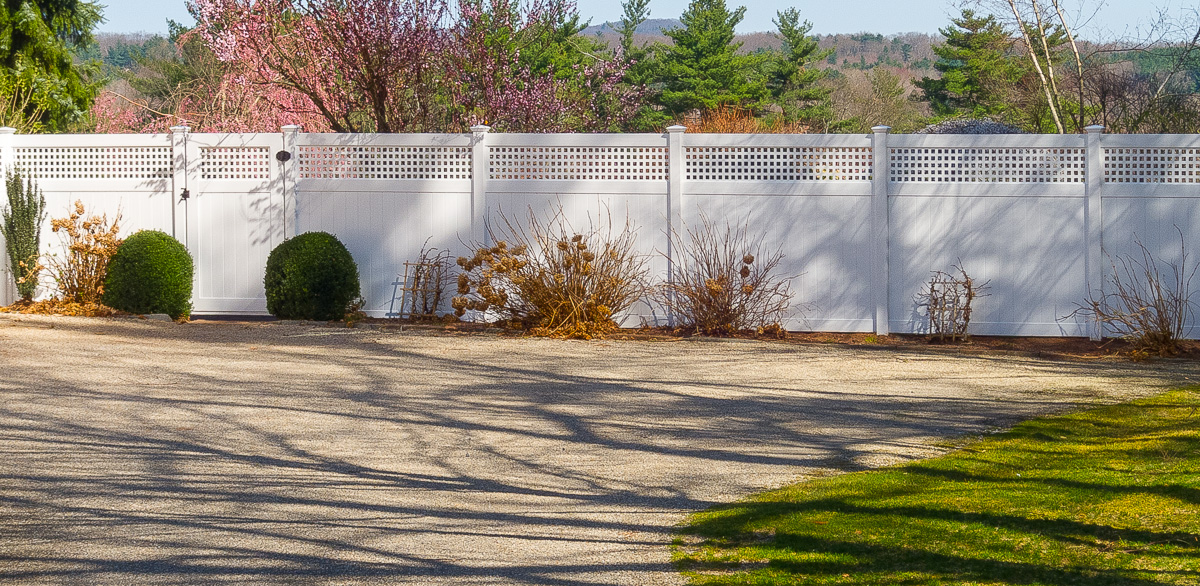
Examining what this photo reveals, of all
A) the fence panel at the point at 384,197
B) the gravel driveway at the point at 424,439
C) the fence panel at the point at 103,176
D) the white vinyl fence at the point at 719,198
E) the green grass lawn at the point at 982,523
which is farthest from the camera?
the fence panel at the point at 103,176

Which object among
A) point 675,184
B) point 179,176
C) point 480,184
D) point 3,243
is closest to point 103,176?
point 179,176

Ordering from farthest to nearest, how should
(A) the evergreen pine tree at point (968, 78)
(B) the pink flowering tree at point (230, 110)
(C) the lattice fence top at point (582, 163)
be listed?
1. (A) the evergreen pine tree at point (968, 78)
2. (B) the pink flowering tree at point (230, 110)
3. (C) the lattice fence top at point (582, 163)

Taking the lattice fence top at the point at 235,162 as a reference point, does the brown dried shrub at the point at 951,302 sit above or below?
below

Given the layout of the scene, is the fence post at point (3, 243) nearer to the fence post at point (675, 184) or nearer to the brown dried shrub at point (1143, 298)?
the fence post at point (675, 184)

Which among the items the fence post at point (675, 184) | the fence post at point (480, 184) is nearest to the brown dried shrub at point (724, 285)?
the fence post at point (675, 184)

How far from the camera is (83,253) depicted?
10.8 m

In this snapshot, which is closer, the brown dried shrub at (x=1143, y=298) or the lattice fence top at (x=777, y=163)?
the brown dried shrub at (x=1143, y=298)

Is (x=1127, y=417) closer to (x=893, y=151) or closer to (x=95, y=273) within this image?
(x=893, y=151)

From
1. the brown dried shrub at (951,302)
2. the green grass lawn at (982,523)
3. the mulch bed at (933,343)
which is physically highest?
the brown dried shrub at (951,302)

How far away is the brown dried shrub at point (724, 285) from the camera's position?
397 inches

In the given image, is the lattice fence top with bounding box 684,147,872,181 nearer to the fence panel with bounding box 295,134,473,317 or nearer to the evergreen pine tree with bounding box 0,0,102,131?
the fence panel with bounding box 295,134,473,317

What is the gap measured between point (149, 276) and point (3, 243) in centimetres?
174

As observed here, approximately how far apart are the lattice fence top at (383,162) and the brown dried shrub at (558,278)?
0.76 meters

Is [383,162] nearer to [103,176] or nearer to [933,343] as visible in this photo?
[103,176]
